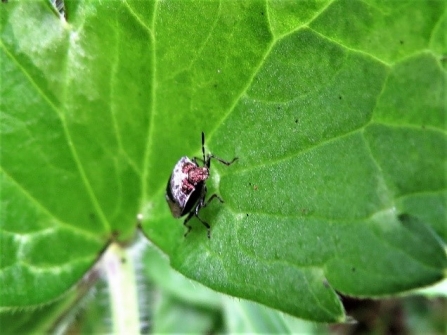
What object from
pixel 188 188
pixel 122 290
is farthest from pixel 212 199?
pixel 122 290

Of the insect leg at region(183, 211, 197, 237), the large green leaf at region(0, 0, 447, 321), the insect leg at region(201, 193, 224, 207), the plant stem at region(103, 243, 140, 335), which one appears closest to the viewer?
the large green leaf at region(0, 0, 447, 321)

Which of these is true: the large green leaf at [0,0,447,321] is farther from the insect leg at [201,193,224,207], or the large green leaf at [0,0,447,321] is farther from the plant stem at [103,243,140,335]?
the plant stem at [103,243,140,335]

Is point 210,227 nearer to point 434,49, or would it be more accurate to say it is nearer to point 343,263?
point 343,263

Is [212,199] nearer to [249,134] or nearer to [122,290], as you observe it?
[249,134]

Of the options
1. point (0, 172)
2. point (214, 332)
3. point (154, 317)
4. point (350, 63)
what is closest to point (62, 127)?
point (0, 172)

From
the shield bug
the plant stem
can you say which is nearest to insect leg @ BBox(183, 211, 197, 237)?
the shield bug

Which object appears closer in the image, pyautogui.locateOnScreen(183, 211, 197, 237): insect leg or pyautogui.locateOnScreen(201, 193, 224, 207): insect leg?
pyautogui.locateOnScreen(201, 193, 224, 207): insect leg

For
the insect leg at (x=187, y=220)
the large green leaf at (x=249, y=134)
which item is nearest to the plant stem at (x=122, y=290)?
the large green leaf at (x=249, y=134)
